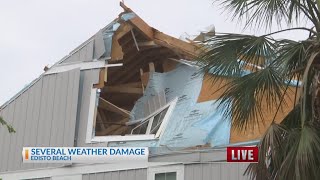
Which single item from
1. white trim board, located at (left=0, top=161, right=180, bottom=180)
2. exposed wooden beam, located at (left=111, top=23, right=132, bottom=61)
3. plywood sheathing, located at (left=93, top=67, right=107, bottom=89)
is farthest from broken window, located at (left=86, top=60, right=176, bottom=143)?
white trim board, located at (left=0, top=161, right=180, bottom=180)

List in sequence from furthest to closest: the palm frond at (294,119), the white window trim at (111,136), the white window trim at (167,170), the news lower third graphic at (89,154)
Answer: the white window trim at (111,136), the news lower third graphic at (89,154), the white window trim at (167,170), the palm frond at (294,119)

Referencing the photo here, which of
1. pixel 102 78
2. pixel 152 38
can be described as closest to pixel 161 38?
pixel 152 38

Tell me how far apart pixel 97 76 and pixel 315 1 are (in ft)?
23.6

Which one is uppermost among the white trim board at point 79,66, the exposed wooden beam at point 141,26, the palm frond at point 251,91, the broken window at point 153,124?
the exposed wooden beam at point 141,26

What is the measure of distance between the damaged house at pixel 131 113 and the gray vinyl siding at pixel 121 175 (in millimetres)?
23

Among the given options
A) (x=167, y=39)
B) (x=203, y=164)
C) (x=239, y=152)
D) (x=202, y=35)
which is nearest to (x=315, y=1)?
(x=202, y=35)

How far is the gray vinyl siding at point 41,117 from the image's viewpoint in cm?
1543

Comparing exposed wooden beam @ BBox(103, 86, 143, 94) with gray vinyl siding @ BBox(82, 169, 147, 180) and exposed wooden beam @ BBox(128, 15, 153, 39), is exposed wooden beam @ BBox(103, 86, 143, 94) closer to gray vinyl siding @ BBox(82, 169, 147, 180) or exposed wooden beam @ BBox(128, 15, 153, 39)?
exposed wooden beam @ BBox(128, 15, 153, 39)

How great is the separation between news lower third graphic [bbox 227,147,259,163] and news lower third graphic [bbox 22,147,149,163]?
3.23 meters

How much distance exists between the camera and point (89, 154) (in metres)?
14.5

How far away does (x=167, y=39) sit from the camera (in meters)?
16.0

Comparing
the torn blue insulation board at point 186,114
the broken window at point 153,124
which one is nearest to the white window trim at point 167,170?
the torn blue insulation board at point 186,114

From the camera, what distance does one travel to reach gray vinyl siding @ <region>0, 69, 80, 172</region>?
1543 cm

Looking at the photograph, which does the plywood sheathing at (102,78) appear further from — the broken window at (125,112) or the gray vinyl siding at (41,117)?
the gray vinyl siding at (41,117)
